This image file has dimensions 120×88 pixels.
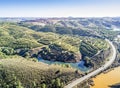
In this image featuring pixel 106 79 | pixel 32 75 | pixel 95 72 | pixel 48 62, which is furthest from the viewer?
pixel 48 62

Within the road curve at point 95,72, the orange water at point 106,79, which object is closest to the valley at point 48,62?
the road curve at point 95,72

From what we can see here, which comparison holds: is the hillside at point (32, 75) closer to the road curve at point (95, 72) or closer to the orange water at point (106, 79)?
the road curve at point (95, 72)

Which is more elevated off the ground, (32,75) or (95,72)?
(32,75)

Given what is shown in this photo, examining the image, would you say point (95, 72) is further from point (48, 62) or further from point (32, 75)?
point (48, 62)

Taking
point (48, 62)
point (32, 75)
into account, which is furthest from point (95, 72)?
point (48, 62)

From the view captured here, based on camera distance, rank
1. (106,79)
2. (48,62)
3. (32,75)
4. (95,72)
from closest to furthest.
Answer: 1. (32,75)
2. (106,79)
3. (95,72)
4. (48,62)

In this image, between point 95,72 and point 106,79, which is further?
point 95,72

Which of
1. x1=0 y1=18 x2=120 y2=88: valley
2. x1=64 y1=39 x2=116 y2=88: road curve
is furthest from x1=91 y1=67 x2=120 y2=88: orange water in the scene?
x1=0 y1=18 x2=120 y2=88: valley

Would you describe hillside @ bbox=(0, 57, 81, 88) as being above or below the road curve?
above

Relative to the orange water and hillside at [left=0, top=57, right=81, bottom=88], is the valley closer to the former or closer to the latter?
hillside at [left=0, top=57, right=81, bottom=88]
